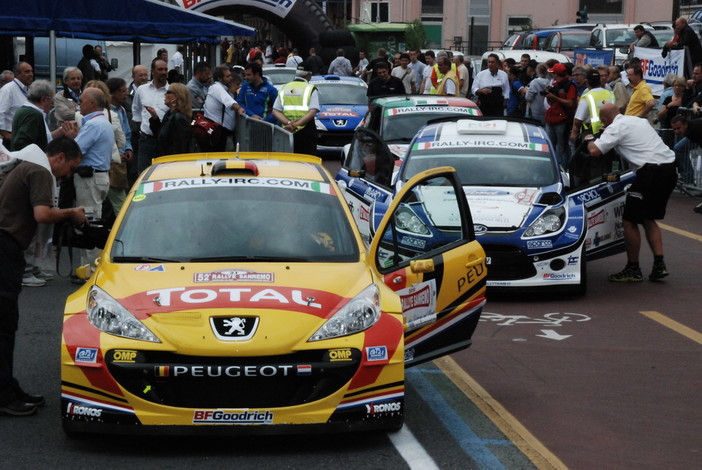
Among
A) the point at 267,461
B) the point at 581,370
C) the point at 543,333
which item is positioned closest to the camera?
the point at 267,461

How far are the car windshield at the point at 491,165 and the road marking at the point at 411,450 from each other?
19.2ft

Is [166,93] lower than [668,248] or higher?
higher

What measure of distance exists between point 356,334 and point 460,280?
4.17ft

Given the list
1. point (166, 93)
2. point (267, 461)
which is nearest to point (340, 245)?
point (267, 461)

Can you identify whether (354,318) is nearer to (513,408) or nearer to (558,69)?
(513,408)

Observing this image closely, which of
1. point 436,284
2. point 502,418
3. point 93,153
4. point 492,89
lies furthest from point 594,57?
point 502,418

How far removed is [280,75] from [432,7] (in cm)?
4202

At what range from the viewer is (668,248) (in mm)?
14984

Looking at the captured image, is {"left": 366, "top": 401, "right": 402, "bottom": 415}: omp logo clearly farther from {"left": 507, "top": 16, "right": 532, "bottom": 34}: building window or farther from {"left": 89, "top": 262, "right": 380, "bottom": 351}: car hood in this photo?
{"left": 507, "top": 16, "right": 532, "bottom": 34}: building window

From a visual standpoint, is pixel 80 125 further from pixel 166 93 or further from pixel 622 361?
pixel 622 361

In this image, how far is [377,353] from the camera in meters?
6.45

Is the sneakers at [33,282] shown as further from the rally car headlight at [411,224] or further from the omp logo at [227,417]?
the omp logo at [227,417]

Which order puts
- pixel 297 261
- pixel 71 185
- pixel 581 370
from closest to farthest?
pixel 297 261 → pixel 581 370 → pixel 71 185

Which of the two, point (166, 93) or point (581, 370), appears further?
point (166, 93)
